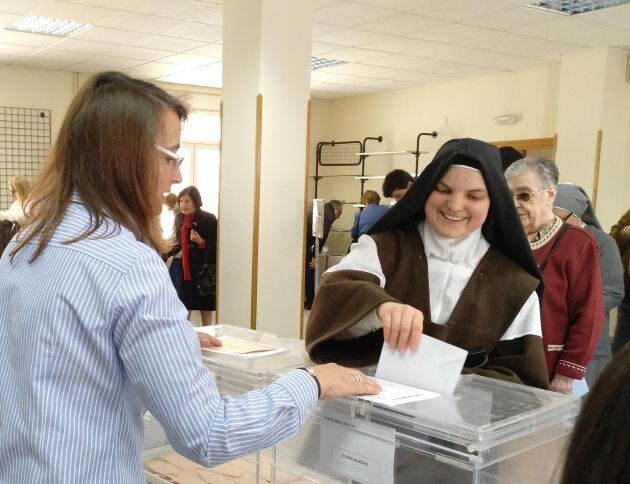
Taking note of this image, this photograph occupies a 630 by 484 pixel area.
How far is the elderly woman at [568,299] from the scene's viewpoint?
2.31 metres

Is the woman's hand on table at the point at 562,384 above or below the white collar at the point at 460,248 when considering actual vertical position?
below

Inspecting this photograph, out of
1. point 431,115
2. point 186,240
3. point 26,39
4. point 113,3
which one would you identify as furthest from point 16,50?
point 431,115

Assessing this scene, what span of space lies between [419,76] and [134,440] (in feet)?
27.1

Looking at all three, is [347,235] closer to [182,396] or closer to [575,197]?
[575,197]

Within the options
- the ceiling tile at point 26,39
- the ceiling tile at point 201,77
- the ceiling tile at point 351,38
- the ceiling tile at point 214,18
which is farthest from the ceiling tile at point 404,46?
the ceiling tile at point 26,39

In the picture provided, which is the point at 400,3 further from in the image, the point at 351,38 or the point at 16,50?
the point at 16,50

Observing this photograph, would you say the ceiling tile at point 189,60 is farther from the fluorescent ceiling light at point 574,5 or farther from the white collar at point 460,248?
the white collar at point 460,248

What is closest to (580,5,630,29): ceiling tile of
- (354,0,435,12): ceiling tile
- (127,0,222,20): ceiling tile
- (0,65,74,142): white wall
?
(354,0,435,12): ceiling tile

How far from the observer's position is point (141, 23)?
6.30 metres

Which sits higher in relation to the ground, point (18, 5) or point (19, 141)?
point (18, 5)

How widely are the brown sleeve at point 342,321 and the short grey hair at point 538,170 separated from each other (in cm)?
134

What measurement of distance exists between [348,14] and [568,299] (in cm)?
426

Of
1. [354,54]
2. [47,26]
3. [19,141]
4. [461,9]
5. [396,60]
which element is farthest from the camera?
[19,141]

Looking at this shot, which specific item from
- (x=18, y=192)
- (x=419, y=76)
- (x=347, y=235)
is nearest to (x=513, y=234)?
(x=18, y=192)
